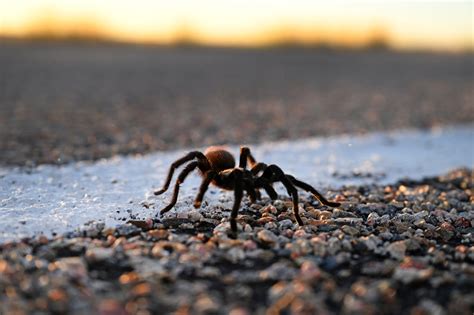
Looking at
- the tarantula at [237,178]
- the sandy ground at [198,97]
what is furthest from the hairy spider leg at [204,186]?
the sandy ground at [198,97]

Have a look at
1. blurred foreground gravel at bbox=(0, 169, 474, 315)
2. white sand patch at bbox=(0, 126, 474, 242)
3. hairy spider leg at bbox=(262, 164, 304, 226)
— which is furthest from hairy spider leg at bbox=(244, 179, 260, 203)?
white sand patch at bbox=(0, 126, 474, 242)

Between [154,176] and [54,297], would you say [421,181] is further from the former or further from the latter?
[54,297]

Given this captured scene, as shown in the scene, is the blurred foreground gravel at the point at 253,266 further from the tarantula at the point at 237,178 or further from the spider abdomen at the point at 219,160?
the spider abdomen at the point at 219,160

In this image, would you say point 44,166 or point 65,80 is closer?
point 44,166

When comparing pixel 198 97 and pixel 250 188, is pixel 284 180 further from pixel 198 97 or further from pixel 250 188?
pixel 198 97

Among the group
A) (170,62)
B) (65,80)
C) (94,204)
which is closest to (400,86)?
(170,62)

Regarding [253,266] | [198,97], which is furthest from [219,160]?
[198,97]

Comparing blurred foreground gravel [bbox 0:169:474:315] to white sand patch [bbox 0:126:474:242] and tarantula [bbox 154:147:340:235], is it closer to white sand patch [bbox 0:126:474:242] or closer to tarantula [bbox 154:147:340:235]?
tarantula [bbox 154:147:340:235]
